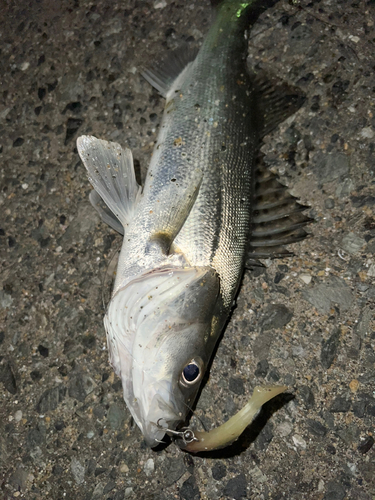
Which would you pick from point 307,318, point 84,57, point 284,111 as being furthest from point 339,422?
point 84,57

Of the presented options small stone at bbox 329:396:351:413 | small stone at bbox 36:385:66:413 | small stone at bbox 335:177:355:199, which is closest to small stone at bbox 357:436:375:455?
small stone at bbox 329:396:351:413

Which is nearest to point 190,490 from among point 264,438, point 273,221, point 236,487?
point 236,487

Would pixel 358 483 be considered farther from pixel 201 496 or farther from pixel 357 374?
pixel 201 496

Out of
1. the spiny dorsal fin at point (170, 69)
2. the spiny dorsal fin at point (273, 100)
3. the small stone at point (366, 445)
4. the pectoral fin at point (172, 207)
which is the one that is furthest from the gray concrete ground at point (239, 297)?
the pectoral fin at point (172, 207)

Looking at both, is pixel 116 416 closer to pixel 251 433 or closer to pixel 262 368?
pixel 251 433

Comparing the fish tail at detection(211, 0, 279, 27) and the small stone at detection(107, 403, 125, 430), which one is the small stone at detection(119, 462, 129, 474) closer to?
the small stone at detection(107, 403, 125, 430)

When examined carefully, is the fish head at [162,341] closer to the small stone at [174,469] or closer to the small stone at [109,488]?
the small stone at [174,469]
